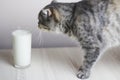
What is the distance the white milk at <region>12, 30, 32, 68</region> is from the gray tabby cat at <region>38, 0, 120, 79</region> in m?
0.08

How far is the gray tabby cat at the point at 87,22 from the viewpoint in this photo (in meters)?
0.91

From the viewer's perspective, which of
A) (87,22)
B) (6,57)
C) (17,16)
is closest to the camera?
(87,22)

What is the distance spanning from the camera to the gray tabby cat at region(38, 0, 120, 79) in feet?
2.99

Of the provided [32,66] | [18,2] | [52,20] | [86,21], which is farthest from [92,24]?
[18,2]

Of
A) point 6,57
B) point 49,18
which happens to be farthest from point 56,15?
point 6,57

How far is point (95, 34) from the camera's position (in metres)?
0.92

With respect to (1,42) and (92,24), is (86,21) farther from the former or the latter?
(1,42)

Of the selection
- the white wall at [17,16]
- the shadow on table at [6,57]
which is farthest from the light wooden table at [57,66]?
the white wall at [17,16]

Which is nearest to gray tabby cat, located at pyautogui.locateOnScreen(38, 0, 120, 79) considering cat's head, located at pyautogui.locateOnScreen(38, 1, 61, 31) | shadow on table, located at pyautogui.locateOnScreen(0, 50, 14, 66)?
cat's head, located at pyautogui.locateOnScreen(38, 1, 61, 31)

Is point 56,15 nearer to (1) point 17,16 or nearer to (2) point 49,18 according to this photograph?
(2) point 49,18

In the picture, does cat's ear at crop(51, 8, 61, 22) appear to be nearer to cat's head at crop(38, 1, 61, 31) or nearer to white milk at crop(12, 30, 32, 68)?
cat's head at crop(38, 1, 61, 31)

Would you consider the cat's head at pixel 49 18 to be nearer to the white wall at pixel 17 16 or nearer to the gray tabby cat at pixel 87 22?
the gray tabby cat at pixel 87 22

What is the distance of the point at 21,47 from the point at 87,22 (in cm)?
27

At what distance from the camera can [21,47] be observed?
95 cm
